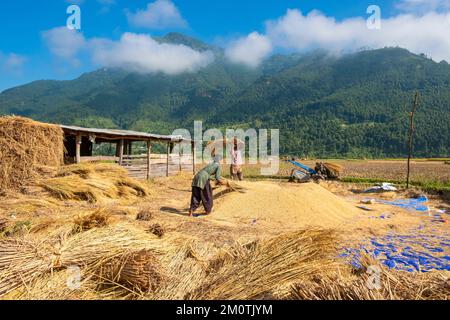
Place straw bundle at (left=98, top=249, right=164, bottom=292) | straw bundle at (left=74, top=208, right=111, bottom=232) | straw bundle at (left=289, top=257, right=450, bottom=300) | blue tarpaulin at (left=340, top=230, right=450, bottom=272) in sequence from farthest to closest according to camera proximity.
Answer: blue tarpaulin at (left=340, top=230, right=450, bottom=272), straw bundle at (left=74, top=208, right=111, bottom=232), straw bundle at (left=98, top=249, right=164, bottom=292), straw bundle at (left=289, top=257, right=450, bottom=300)

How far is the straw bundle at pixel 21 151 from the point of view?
7.09 m

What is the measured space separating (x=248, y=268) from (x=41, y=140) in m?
7.59

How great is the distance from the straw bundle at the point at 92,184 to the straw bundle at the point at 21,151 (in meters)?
0.54

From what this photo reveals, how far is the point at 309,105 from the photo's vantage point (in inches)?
4540

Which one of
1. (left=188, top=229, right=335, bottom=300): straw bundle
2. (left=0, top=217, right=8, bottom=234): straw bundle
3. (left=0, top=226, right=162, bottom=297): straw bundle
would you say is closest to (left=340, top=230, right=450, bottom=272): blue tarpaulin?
(left=188, top=229, right=335, bottom=300): straw bundle

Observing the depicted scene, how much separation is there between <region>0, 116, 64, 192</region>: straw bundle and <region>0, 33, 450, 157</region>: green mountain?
225 ft

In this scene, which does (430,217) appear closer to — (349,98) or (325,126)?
(325,126)

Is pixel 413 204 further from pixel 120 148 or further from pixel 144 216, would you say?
pixel 120 148

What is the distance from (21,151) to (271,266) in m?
7.39

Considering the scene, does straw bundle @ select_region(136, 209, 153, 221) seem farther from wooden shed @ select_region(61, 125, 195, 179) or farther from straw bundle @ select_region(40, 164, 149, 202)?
wooden shed @ select_region(61, 125, 195, 179)

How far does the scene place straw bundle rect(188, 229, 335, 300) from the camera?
1.86 metres

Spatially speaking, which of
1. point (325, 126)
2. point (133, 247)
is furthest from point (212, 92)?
point (133, 247)

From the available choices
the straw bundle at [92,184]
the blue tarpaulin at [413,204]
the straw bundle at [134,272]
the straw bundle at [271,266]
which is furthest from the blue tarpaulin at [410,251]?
the straw bundle at [92,184]

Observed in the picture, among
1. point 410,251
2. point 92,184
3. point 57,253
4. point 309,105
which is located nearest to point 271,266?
point 57,253
